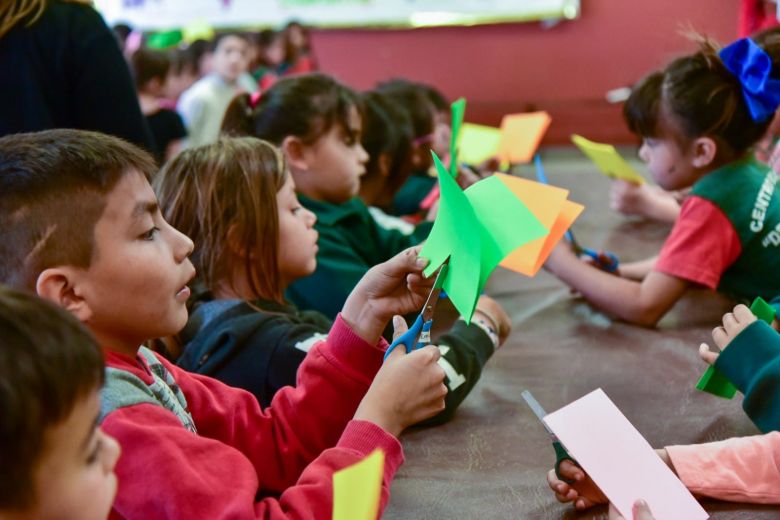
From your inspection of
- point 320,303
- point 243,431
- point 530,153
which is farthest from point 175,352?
point 530,153

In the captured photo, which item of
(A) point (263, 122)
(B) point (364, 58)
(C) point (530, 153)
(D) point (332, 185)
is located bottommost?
(B) point (364, 58)

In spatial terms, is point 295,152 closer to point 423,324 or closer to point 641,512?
point 423,324

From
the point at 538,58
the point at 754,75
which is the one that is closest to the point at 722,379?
the point at 754,75

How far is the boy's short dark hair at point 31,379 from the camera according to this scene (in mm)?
584

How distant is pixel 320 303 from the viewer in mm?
1680

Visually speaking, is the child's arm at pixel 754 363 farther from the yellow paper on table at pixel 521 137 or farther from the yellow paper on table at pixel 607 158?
the yellow paper on table at pixel 521 137

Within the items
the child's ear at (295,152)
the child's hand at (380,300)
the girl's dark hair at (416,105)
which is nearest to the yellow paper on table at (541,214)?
the child's hand at (380,300)

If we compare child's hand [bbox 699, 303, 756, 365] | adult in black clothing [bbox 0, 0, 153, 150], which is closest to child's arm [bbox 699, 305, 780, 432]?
child's hand [bbox 699, 303, 756, 365]

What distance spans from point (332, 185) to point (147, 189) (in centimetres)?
95

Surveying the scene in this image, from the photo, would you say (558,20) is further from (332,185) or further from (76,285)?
(76,285)

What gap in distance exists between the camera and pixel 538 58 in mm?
Result: 4766

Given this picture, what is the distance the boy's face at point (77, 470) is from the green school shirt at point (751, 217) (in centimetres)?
123

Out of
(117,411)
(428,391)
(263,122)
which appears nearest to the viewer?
(117,411)

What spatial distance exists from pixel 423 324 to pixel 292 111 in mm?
1030
